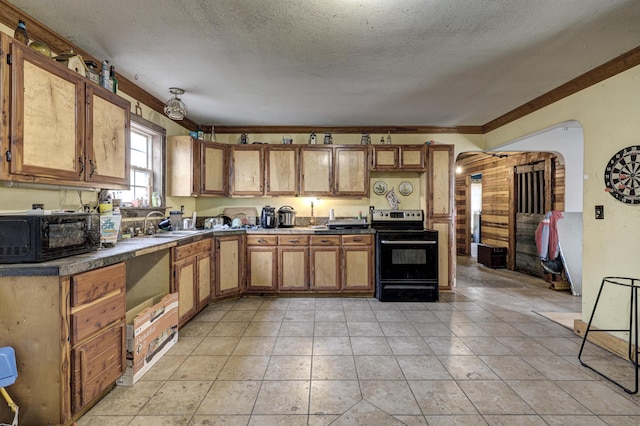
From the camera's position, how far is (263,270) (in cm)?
400

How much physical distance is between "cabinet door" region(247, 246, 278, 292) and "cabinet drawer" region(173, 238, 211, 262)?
699mm

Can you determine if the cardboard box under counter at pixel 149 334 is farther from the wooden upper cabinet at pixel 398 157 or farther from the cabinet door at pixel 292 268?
the wooden upper cabinet at pixel 398 157

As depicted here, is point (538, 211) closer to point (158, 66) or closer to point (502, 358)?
point (502, 358)

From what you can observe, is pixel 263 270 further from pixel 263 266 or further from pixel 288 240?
pixel 288 240

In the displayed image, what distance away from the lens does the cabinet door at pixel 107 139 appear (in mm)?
2143

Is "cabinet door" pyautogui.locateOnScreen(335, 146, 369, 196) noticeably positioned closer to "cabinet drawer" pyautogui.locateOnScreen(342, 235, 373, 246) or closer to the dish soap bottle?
"cabinet drawer" pyautogui.locateOnScreen(342, 235, 373, 246)

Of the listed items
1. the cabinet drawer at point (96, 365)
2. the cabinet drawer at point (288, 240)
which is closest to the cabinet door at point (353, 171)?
the cabinet drawer at point (288, 240)

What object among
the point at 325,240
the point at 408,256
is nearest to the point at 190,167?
the point at 325,240

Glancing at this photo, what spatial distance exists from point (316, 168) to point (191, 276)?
2221 millimetres

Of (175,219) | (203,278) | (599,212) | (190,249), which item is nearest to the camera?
(599,212)

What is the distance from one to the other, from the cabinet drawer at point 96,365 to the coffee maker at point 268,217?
244 cm

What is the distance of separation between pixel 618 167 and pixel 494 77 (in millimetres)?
1307

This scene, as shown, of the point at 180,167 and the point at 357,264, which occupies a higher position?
the point at 180,167

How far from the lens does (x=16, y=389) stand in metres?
1.52
